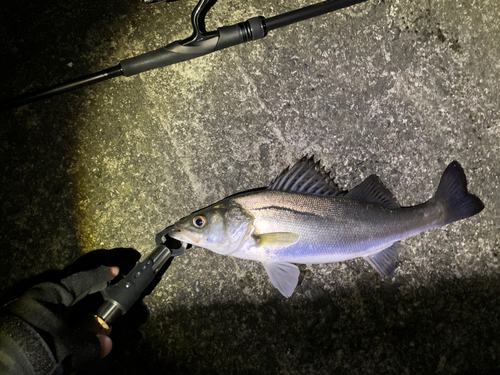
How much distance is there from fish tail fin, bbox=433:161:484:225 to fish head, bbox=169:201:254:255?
1450mm

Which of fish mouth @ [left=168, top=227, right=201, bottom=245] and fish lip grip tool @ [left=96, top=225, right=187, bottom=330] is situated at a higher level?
fish mouth @ [left=168, top=227, right=201, bottom=245]

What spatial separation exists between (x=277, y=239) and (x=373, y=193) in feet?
2.70

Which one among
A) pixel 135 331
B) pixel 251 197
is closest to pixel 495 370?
pixel 251 197

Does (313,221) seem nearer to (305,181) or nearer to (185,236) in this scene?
(305,181)

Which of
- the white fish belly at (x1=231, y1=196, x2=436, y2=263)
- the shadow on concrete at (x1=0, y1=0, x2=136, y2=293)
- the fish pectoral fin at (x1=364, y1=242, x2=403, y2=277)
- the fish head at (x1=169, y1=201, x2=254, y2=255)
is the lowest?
the fish pectoral fin at (x1=364, y1=242, x2=403, y2=277)

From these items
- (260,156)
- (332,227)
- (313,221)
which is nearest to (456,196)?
(332,227)

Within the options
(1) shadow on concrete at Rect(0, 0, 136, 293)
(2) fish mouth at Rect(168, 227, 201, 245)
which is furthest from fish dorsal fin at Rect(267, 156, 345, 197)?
(1) shadow on concrete at Rect(0, 0, 136, 293)

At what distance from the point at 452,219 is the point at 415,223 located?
0.31m

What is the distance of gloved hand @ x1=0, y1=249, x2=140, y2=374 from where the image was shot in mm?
1709

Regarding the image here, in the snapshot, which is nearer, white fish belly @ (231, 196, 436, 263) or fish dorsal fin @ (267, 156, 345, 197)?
white fish belly @ (231, 196, 436, 263)

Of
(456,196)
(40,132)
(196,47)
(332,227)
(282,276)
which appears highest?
(196,47)

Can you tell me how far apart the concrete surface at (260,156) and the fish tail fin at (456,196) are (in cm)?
14

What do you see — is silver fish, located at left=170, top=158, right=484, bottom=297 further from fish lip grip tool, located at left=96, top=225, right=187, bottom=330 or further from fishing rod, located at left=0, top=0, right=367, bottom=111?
fishing rod, located at left=0, top=0, right=367, bottom=111

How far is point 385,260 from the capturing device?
2365mm
